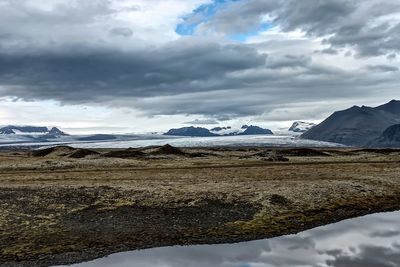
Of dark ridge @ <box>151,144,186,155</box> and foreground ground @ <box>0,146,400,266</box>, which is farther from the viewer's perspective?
dark ridge @ <box>151,144,186,155</box>

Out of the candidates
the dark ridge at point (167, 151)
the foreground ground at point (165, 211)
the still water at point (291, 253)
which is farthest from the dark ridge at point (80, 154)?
the still water at point (291, 253)

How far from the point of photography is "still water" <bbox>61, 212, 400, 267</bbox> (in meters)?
27.1

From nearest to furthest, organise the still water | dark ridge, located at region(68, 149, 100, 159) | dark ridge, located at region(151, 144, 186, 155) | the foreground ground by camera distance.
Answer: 1. the still water
2. the foreground ground
3. dark ridge, located at region(68, 149, 100, 159)
4. dark ridge, located at region(151, 144, 186, 155)

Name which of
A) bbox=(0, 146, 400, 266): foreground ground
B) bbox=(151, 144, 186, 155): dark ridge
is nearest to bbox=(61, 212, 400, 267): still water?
bbox=(0, 146, 400, 266): foreground ground

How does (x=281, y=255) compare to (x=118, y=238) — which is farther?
(x=118, y=238)

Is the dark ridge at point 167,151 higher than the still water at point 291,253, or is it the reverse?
the dark ridge at point 167,151

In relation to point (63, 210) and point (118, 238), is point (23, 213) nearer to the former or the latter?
point (63, 210)

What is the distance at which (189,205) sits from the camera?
138 feet

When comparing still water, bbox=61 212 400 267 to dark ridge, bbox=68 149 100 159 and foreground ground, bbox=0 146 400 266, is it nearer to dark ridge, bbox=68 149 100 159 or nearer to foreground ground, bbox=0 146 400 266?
foreground ground, bbox=0 146 400 266

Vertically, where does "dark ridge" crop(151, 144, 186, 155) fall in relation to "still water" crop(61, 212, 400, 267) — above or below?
above

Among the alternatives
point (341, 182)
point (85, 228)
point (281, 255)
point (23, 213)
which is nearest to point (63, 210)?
point (23, 213)

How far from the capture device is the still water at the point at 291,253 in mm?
27062

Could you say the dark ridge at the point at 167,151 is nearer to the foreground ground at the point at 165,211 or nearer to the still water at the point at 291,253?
the foreground ground at the point at 165,211

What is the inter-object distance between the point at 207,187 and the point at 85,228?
58.2 feet
